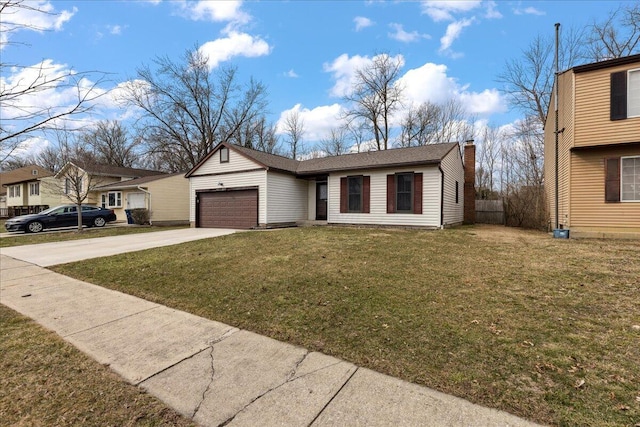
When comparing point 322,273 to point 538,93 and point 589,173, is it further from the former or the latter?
point 538,93

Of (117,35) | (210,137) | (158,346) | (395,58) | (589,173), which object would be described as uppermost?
(395,58)

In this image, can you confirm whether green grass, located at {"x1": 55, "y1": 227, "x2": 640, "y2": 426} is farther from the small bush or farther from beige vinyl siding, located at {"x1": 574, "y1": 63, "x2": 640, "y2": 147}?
the small bush

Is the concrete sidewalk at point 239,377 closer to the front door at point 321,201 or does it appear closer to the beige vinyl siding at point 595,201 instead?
the beige vinyl siding at point 595,201

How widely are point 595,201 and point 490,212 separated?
880 centimetres

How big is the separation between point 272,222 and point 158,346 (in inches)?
A: 468


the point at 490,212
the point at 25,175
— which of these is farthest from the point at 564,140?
the point at 25,175

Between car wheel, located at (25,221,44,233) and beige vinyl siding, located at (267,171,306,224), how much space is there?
1409 centimetres

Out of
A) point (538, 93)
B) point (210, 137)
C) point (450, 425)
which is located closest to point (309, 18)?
point (450, 425)

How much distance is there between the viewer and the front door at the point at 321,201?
16.8 meters

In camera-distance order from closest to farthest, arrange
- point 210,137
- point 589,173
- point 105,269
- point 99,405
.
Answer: point 99,405, point 105,269, point 589,173, point 210,137

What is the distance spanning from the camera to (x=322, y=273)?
593cm

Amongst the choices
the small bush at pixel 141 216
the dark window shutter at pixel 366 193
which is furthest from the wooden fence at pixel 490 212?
the small bush at pixel 141 216

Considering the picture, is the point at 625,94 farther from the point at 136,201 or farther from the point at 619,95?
the point at 136,201

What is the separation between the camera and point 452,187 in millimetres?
14539
